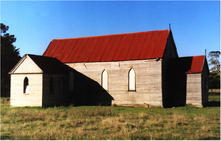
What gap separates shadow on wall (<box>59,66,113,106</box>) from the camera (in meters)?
26.2

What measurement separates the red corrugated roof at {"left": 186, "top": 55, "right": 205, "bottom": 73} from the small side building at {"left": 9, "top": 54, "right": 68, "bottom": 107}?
14532 mm

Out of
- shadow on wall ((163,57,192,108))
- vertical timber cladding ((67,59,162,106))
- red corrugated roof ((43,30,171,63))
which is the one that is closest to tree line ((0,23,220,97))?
red corrugated roof ((43,30,171,63))

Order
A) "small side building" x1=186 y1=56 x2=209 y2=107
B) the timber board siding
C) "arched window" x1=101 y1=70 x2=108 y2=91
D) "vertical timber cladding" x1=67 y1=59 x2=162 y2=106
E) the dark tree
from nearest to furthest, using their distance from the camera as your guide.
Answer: the timber board siding → "vertical timber cladding" x1=67 y1=59 x2=162 y2=106 → "small side building" x1=186 y1=56 x2=209 y2=107 → "arched window" x1=101 y1=70 x2=108 y2=91 → the dark tree

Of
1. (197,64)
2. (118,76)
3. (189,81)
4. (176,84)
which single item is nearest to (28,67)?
(118,76)

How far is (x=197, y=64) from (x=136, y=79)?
22.3 ft

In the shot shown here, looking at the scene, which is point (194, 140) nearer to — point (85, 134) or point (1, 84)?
point (85, 134)

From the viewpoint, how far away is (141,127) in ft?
43.2

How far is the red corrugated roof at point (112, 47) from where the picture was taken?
25516 millimetres

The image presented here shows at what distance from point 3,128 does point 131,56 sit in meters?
15.5

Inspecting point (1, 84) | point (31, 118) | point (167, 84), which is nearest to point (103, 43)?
point (167, 84)

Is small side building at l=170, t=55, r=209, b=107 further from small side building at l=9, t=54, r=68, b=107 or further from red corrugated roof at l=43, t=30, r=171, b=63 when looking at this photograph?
small side building at l=9, t=54, r=68, b=107

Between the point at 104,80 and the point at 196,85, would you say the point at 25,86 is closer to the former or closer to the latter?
the point at 104,80

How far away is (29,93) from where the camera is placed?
78.6 feet

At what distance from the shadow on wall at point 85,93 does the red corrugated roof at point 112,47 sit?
7.52 ft
